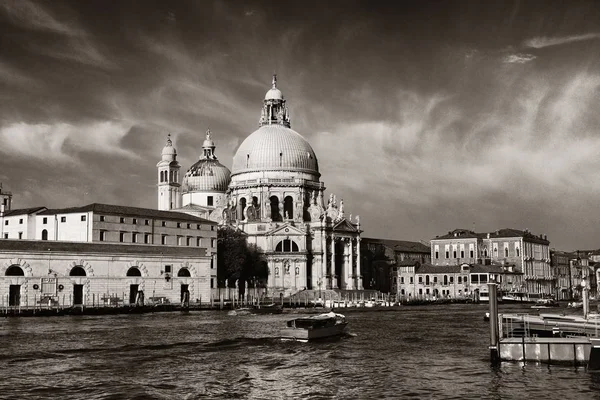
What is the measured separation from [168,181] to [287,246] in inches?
860

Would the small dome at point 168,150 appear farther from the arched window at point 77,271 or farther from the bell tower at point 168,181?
the arched window at point 77,271

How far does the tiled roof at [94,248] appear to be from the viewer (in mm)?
60156

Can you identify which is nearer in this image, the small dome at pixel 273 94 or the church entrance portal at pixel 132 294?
the church entrance portal at pixel 132 294

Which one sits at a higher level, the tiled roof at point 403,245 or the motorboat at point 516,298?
the tiled roof at point 403,245

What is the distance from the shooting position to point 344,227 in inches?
3880

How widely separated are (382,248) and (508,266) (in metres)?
17.8

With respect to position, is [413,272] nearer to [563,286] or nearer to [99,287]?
[563,286]

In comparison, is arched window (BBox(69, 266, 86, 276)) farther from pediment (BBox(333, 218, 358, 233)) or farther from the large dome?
the large dome

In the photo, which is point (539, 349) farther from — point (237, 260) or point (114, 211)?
point (237, 260)

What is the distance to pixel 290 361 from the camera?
3191cm

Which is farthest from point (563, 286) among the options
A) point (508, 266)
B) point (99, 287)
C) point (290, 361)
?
point (290, 361)

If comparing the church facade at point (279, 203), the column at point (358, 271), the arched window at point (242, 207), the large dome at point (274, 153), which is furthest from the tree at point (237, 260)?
the column at point (358, 271)

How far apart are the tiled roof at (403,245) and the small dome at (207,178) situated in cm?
2193

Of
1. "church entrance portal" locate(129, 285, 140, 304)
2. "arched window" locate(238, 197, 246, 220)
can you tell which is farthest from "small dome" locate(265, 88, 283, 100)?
"church entrance portal" locate(129, 285, 140, 304)
